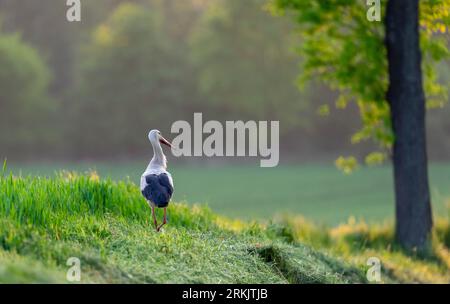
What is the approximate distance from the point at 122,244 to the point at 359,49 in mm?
8479

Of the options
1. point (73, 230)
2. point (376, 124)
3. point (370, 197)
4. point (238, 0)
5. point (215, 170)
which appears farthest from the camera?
point (238, 0)

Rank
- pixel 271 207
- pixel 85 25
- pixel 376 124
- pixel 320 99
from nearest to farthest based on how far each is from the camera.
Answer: pixel 376 124
pixel 271 207
pixel 320 99
pixel 85 25

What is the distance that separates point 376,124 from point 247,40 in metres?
41.4

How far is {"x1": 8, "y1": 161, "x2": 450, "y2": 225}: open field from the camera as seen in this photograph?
30153mm

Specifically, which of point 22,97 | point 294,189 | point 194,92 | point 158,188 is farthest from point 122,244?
point 22,97

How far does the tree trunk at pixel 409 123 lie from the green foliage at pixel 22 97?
1791 inches

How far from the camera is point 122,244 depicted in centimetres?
718

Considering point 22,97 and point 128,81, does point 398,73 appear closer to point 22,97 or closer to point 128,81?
point 128,81

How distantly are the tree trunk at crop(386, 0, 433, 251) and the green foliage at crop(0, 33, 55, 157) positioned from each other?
45.5 meters

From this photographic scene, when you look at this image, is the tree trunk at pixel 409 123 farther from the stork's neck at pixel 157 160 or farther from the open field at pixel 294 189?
the open field at pixel 294 189

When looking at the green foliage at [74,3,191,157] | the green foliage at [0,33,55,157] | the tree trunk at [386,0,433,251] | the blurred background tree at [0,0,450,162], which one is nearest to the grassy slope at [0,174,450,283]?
the tree trunk at [386,0,433,251]

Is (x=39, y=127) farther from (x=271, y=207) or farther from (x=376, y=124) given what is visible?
(x=376, y=124)

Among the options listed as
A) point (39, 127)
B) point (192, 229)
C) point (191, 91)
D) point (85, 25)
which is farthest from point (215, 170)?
point (192, 229)

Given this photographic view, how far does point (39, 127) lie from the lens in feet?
193
